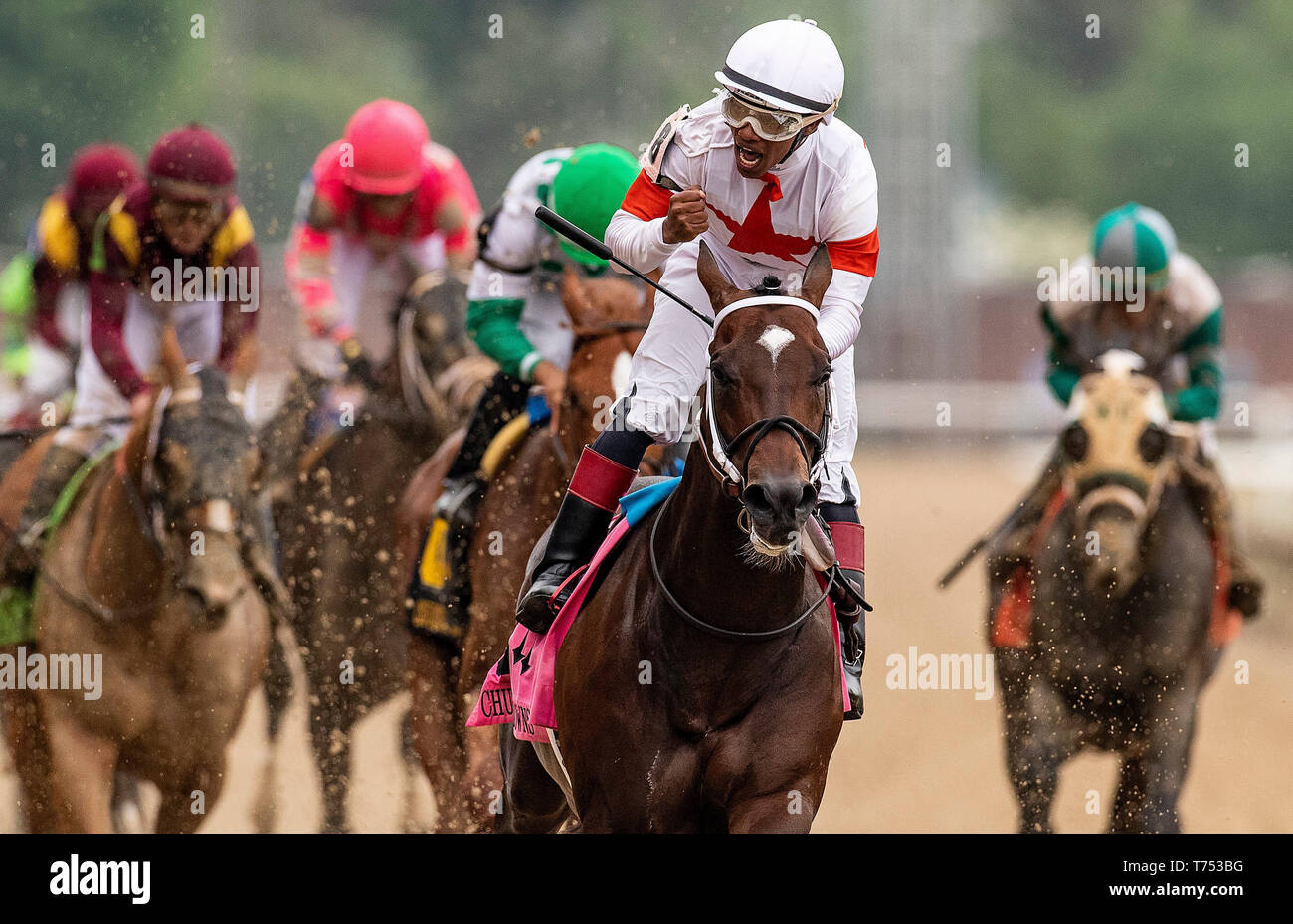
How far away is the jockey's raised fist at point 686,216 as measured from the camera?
4246mm

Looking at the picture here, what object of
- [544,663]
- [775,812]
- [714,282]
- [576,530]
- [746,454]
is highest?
[714,282]

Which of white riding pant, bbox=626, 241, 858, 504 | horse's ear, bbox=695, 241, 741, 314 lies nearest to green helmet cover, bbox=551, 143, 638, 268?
white riding pant, bbox=626, 241, 858, 504

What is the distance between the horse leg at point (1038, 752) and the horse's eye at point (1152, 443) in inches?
35.2

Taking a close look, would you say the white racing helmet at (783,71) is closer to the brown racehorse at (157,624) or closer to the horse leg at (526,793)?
the horse leg at (526,793)

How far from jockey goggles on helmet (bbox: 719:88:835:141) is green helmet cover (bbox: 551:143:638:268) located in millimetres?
1992

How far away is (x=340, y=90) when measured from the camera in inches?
1271

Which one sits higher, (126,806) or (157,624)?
(157,624)

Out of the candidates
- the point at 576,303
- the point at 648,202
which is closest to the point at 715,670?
the point at 648,202

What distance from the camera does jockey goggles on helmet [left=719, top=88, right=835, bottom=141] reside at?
420 cm

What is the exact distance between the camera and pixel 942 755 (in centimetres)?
953

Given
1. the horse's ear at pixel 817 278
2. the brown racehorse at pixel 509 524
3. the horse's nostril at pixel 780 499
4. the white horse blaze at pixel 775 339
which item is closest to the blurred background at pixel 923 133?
the brown racehorse at pixel 509 524

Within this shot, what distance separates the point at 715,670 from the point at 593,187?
7.90 feet
